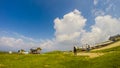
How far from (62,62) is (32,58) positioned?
996cm

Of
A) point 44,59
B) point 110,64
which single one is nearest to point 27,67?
point 44,59

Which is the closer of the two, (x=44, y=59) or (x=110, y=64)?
(x=110, y=64)

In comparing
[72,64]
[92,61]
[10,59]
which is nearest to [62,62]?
[72,64]

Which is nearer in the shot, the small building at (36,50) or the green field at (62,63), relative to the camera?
the green field at (62,63)

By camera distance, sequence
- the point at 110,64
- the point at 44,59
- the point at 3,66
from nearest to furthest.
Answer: the point at 110,64 < the point at 3,66 < the point at 44,59

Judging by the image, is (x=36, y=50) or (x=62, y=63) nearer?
(x=62, y=63)

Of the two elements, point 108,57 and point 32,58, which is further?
point 32,58

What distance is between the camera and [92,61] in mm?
50375

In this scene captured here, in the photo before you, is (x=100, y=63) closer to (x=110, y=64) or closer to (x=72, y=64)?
(x=110, y=64)

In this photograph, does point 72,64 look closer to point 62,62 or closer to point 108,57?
point 62,62

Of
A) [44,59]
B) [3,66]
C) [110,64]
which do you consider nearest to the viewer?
[110,64]

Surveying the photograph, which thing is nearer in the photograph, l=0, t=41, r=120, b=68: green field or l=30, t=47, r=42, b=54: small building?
l=0, t=41, r=120, b=68: green field

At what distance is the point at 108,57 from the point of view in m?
50.8

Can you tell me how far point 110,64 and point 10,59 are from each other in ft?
88.0
